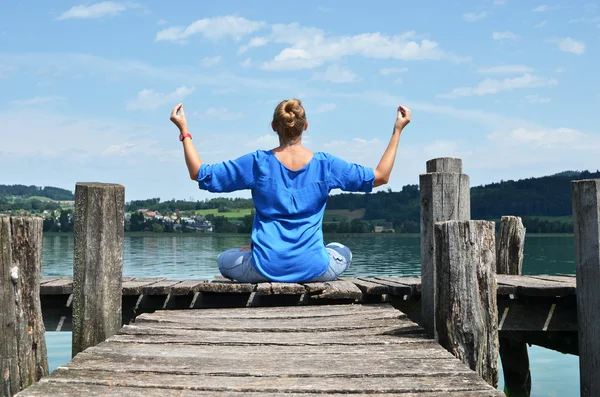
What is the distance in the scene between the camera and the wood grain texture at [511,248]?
9836 millimetres

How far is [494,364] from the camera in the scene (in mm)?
4672

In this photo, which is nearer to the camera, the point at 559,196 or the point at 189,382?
the point at 189,382

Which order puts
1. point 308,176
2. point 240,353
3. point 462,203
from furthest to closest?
point 308,176 < point 462,203 < point 240,353

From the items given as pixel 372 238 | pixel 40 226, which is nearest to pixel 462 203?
pixel 40 226

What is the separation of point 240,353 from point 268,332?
681 millimetres

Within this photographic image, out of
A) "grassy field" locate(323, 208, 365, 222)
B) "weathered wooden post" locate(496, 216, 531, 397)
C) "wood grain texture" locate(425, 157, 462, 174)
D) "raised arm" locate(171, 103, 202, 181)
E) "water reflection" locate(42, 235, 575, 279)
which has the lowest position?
"water reflection" locate(42, 235, 575, 279)

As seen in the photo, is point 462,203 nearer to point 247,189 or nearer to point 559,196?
point 247,189

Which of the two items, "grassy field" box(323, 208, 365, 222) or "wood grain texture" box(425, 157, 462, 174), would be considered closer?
"wood grain texture" box(425, 157, 462, 174)

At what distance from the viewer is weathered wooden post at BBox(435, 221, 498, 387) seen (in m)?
4.64

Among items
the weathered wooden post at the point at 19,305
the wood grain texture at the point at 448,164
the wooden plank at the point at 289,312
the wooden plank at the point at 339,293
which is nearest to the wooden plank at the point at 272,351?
the weathered wooden post at the point at 19,305

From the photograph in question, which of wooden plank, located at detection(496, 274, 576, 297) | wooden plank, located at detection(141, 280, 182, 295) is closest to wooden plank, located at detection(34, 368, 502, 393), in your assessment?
wooden plank, located at detection(141, 280, 182, 295)

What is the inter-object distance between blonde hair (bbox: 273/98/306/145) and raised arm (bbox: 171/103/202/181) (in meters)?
0.83

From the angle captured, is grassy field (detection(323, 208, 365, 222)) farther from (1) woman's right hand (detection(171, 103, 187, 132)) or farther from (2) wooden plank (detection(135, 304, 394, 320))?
(2) wooden plank (detection(135, 304, 394, 320))

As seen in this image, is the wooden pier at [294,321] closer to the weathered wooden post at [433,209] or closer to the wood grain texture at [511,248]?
the weathered wooden post at [433,209]
